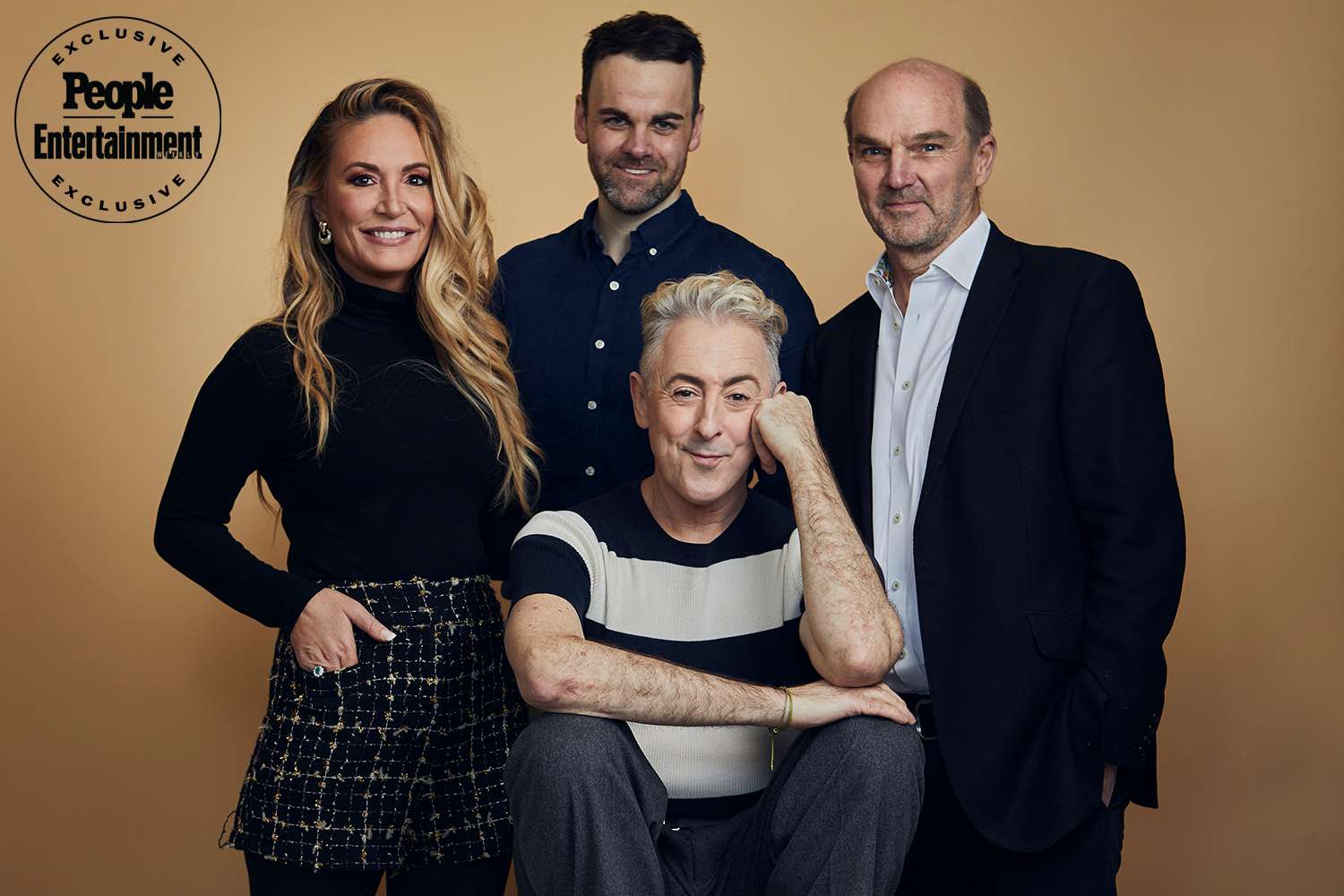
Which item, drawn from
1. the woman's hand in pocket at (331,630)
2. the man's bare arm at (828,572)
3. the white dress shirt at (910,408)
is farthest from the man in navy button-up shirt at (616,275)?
the woman's hand in pocket at (331,630)

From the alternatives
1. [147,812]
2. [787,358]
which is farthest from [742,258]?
[147,812]

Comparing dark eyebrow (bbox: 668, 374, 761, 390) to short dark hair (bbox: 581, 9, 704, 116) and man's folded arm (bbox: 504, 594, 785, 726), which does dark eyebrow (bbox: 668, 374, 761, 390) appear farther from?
short dark hair (bbox: 581, 9, 704, 116)

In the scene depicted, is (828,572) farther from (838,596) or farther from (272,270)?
(272,270)

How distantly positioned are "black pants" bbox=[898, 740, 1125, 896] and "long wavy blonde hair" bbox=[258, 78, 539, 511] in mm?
985

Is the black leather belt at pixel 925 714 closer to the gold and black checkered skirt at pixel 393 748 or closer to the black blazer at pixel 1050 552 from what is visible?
the black blazer at pixel 1050 552

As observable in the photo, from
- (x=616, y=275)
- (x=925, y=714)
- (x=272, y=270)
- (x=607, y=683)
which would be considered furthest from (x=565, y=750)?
(x=272, y=270)

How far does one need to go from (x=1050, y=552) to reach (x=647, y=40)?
1394 millimetres

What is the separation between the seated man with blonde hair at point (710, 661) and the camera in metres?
2.22

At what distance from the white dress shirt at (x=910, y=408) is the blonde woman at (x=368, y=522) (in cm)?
70

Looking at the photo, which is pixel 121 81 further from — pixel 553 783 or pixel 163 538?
pixel 553 783

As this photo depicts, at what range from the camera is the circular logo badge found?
409 cm

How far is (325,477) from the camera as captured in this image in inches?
99.8

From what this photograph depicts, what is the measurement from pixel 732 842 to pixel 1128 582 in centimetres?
83

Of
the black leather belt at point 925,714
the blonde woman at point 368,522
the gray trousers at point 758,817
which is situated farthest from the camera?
the black leather belt at point 925,714
